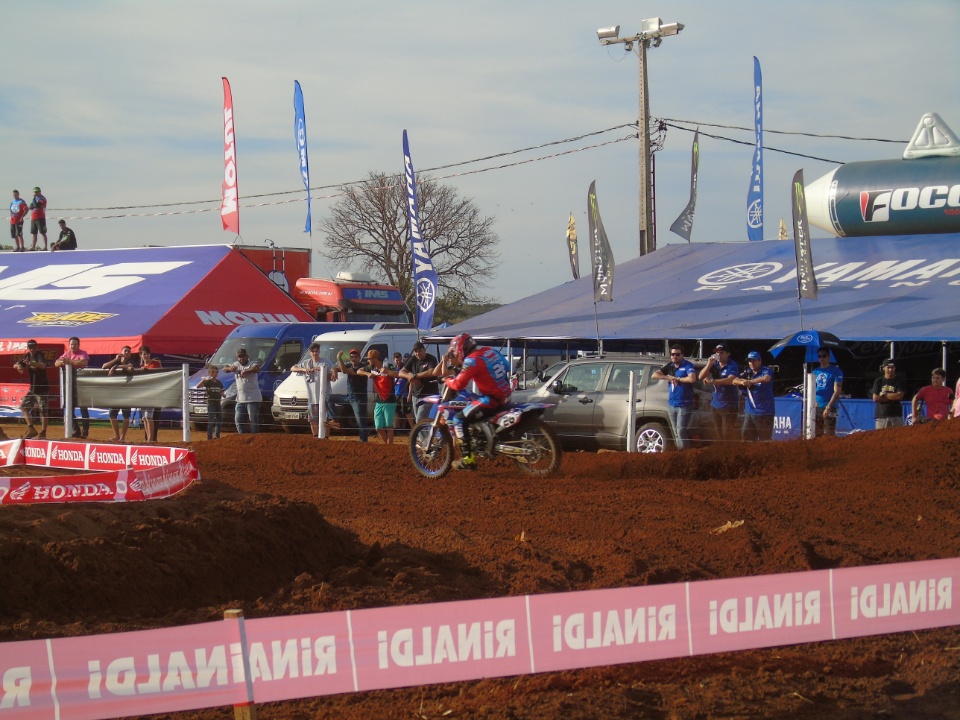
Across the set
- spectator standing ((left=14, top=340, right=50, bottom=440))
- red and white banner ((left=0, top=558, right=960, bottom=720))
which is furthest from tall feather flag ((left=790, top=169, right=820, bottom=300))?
spectator standing ((left=14, top=340, right=50, bottom=440))

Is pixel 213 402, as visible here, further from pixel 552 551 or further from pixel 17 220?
pixel 17 220

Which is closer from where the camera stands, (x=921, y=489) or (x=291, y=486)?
(x=921, y=489)

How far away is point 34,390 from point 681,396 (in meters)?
12.3

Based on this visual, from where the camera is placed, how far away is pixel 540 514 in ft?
31.9

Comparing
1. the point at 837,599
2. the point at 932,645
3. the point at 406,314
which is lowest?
the point at 932,645

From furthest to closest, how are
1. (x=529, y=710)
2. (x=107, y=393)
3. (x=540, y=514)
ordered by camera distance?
(x=107, y=393), (x=540, y=514), (x=529, y=710)

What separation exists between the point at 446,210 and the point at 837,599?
4654 centimetres

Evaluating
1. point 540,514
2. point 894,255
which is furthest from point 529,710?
point 894,255

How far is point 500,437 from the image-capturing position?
466 inches

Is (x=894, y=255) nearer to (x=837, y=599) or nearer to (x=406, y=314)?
(x=406, y=314)

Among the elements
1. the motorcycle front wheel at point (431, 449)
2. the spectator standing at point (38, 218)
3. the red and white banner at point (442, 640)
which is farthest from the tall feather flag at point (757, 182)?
the red and white banner at point (442, 640)

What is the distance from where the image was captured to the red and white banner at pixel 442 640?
3.91 meters

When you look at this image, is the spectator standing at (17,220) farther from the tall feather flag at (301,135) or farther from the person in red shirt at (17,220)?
the tall feather flag at (301,135)

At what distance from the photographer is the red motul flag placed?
27.6m
